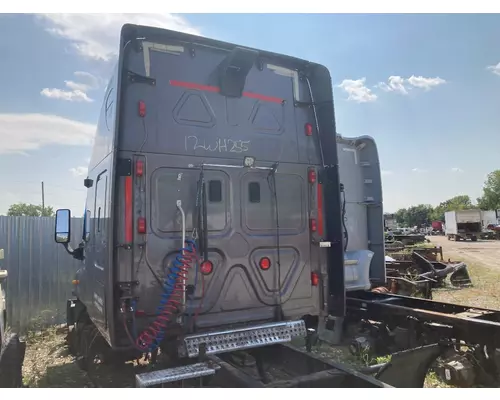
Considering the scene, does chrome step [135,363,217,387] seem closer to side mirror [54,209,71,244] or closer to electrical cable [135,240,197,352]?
electrical cable [135,240,197,352]

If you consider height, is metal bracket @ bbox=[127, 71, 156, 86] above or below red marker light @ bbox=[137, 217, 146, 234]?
above

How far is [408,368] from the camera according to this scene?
4152 millimetres

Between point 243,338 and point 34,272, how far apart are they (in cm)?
660

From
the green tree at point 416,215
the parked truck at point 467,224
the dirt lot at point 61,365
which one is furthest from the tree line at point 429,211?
the dirt lot at point 61,365

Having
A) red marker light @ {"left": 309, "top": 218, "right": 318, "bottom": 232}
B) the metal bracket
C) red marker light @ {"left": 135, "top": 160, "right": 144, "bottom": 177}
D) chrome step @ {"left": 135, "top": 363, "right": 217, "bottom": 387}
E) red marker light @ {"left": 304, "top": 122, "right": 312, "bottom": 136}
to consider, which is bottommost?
chrome step @ {"left": 135, "top": 363, "right": 217, "bottom": 387}

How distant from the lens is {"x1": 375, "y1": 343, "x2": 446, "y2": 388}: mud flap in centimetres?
404

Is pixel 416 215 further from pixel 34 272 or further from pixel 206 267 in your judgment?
pixel 206 267

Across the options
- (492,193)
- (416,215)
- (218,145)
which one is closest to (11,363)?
(218,145)

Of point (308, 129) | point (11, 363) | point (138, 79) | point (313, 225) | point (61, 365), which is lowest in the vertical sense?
point (61, 365)

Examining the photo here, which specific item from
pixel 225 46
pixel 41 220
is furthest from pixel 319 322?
pixel 41 220

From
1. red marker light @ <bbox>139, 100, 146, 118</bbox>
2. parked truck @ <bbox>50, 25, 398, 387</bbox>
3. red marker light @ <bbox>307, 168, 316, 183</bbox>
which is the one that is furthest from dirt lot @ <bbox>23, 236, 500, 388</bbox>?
red marker light @ <bbox>139, 100, 146, 118</bbox>

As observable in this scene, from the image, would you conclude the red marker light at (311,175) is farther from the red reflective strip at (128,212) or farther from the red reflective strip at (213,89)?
the red reflective strip at (128,212)

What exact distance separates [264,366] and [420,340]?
2.16 m

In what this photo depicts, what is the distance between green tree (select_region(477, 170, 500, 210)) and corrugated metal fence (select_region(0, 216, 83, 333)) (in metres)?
77.6
